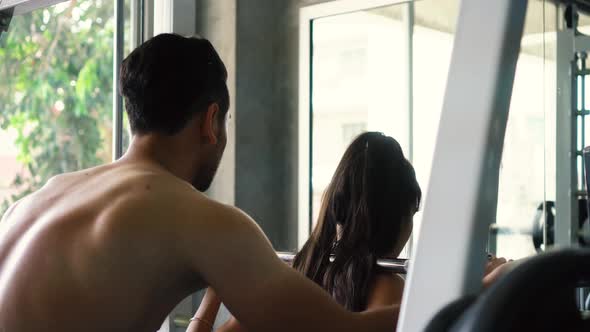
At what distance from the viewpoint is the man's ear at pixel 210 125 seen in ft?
4.57

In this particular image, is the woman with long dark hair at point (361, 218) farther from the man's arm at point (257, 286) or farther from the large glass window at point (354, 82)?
the large glass window at point (354, 82)

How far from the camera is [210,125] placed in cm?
140

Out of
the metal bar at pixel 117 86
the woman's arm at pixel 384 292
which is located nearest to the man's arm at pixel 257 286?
the woman's arm at pixel 384 292

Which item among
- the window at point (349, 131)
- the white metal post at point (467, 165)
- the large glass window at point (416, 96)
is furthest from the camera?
the window at point (349, 131)

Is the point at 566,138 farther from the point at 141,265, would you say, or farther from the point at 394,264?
the point at 141,265

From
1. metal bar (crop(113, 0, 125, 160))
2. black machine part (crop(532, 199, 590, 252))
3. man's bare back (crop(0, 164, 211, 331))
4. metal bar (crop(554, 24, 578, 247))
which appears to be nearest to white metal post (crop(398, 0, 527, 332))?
man's bare back (crop(0, 164, 211, 331))

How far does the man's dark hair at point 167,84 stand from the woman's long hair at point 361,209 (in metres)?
0.42

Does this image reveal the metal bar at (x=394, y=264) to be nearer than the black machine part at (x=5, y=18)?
Yes

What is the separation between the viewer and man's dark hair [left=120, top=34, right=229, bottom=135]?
1367mm

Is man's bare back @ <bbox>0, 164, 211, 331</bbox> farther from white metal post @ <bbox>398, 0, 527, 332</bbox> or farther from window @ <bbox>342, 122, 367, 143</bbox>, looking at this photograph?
window @ <bbox>342, 122, 367, 143</bbox>

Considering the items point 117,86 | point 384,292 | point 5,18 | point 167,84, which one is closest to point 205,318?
point 384,292

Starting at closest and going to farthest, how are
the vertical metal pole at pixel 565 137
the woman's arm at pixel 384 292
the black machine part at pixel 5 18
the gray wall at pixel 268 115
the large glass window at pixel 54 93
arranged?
the woman's arm at pixel 384 292 → the vertical metal pole at pixel 565 137 → the black machine part at pixel 5 18 → the large glass window at pixel 54 93 → the gray wall at pixel 268 115

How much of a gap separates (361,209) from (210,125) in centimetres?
42

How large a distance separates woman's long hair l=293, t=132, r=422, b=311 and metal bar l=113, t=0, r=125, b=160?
1583mm
